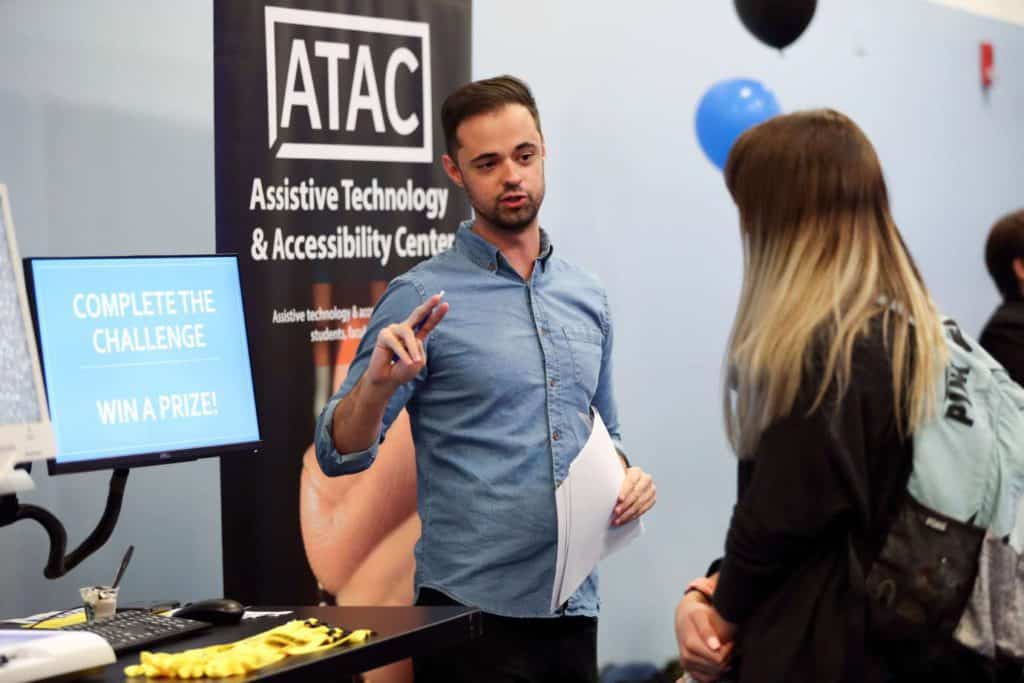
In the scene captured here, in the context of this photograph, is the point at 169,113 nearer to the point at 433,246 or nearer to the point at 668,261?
the point at 433,246

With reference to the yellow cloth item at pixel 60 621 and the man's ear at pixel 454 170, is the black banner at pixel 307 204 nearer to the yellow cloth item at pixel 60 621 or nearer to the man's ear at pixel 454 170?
the man's ear at pixel 454 170

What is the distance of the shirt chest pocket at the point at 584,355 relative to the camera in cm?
240

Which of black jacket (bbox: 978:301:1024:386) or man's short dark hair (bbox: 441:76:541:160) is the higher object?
man's short dark hair (bbox: 441:76:541:160)

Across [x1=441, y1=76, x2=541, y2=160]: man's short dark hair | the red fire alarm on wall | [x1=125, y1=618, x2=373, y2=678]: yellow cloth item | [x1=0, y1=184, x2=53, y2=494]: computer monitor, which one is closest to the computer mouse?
[x1=125, y1=618, x2=373, y2=678]: yellow cloth item

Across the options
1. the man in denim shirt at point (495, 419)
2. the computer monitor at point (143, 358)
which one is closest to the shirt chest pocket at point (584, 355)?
the man in denim shirt at point (495, 419)

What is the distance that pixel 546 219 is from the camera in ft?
12.6

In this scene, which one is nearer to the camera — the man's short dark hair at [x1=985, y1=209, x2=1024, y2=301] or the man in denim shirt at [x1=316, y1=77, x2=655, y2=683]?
the man in denim shirt at [x1=316, y1=77, x2=655, y2=683]

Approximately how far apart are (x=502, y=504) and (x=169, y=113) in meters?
1.32

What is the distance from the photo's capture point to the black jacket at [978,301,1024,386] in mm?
3043

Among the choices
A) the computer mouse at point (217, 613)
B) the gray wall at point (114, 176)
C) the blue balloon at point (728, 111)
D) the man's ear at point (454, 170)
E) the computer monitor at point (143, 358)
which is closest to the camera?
the computer mouse at point (217, 613)

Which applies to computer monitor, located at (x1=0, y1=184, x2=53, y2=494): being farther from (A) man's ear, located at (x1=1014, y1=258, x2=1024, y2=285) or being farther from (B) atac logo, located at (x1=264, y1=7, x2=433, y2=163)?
(A) man's ear, located at (x1=1014, y1=258, x2=1024, y2=285)

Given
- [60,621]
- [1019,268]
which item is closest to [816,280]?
[60,621]

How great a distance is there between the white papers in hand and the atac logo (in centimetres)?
102

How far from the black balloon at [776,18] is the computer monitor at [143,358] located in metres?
2.35
